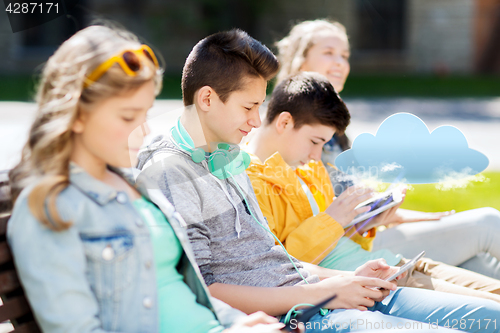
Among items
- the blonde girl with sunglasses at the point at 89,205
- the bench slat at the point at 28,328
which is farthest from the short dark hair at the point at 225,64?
the bench slat at the point at 28,328

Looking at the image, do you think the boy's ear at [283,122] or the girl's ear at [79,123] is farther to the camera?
the boy's ear at [283,122]

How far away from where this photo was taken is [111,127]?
3.56 feet

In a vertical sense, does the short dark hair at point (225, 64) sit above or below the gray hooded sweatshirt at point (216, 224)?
above

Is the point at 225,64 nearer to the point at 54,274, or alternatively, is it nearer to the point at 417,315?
the point at 54,274

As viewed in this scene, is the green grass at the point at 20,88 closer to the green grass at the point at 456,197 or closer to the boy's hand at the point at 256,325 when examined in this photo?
the green grass at the point at 456,197

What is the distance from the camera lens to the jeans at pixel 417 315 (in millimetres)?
1451

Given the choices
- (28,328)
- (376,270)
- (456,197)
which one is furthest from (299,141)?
(28,328)

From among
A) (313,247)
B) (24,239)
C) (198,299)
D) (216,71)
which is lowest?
(313,247)

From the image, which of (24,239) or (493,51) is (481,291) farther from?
(493,51)

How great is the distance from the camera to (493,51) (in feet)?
52.0

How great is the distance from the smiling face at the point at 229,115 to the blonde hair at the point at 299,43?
4.22 ft

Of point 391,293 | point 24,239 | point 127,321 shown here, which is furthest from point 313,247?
point 24,239

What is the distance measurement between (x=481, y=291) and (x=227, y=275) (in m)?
0.99

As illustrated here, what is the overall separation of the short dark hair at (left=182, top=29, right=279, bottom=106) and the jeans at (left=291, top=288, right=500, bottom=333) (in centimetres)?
78
